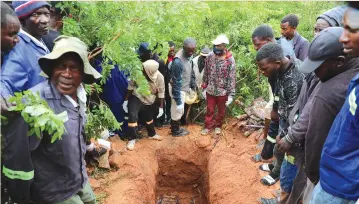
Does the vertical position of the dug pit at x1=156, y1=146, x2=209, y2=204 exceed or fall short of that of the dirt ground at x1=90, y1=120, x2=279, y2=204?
it falls short

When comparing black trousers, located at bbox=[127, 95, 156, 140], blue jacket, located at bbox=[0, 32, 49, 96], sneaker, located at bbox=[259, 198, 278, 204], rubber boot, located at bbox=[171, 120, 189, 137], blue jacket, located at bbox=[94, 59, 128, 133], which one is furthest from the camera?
rubber boot, located at bbox=[171, 120, 189, 137]

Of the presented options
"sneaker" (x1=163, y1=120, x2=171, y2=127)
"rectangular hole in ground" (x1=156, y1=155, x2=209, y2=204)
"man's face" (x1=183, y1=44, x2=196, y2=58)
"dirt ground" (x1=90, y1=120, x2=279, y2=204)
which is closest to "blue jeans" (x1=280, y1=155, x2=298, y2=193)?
"dirt ground" (x1=90, y1=120, x2=279, y2=204)

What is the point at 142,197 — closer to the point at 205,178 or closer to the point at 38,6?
the point at 205,178

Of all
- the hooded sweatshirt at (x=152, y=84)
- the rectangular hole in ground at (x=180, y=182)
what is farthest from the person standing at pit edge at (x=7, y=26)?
the rectangular hole in ground at (x=180, y=182)

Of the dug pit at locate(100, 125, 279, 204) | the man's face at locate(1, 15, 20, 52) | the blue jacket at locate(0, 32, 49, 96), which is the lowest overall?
the dug pit at locate(100, 125, 279, 204)

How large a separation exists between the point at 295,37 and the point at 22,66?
4645mm

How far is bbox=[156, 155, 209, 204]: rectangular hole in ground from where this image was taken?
7.35 meters

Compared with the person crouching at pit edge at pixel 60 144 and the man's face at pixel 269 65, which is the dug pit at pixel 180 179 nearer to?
the man's face at pixel 269 65

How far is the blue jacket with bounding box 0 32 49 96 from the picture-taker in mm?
3025

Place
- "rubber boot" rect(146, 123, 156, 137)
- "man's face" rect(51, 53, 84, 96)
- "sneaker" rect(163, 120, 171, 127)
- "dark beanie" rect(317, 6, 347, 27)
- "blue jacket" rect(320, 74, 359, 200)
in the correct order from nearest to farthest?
"blue jacket" rect(320, 74, 359, 200) < "man's face" rect(51, 53, 84, 96) < "dark beanie" rect(317, 6, 347, 27) < "rubber boot" rect(146, 123, 156, 137) < "sneaker" rect(163, 120, 171, 127)

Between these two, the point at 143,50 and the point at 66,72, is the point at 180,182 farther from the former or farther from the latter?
the point at 66,72

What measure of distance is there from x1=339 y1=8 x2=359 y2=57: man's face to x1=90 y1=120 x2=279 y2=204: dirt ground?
3.02 metres

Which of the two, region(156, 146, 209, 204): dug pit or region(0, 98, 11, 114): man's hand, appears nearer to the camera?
region(0, 98, 11, 114): man's hand

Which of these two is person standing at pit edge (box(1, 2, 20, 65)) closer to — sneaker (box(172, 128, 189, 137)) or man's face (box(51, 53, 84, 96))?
man's face (box(51, 53, 84, 96))
